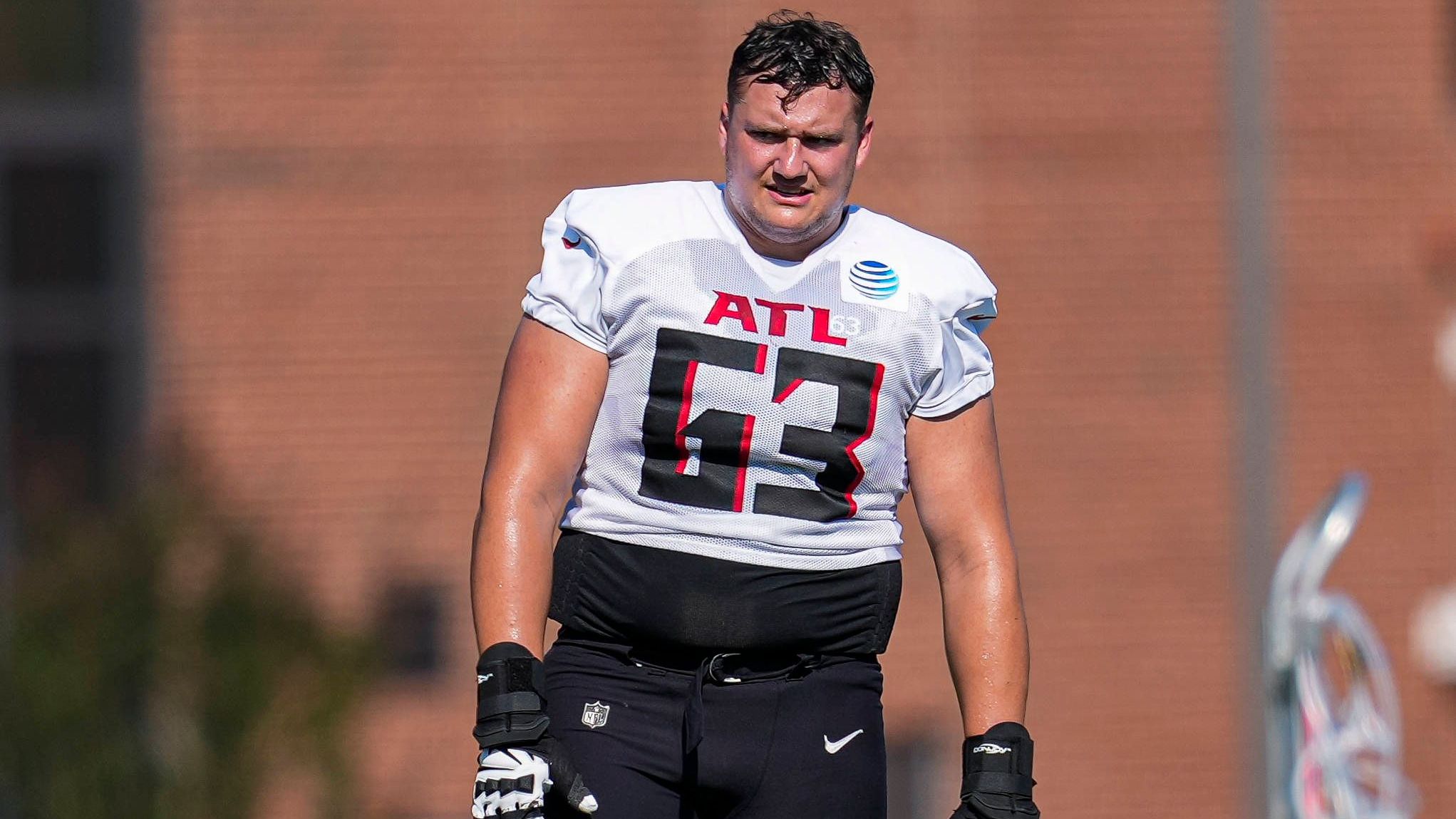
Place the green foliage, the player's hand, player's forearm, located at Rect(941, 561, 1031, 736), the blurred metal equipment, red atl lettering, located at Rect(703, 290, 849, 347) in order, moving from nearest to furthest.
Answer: the player's hand
red atl lettering, located at Rect(703, 290, 849, 347)
player's forearm, located at Rect(941, 561, 1031, 736)
the blurred metal equipment
the green foliage

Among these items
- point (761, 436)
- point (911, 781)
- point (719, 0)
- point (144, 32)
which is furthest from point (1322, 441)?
point (761, 436)

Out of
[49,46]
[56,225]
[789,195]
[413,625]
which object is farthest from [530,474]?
[49,46]

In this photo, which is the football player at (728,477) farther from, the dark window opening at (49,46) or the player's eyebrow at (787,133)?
the dark window opening at (49,46)

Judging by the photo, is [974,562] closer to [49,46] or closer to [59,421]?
[59,421]

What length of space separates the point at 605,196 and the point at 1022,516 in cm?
603

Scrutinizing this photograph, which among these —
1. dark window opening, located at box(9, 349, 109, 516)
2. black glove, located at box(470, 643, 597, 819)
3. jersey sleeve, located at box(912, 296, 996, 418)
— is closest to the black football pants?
black glove, located at box(470, 643, 597, 819)

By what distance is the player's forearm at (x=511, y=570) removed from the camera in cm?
312

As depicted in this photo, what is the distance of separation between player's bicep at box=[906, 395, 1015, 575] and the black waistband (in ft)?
0.60

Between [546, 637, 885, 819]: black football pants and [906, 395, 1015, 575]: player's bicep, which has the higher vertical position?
[906, 395, 1015, 575]: player's bicep

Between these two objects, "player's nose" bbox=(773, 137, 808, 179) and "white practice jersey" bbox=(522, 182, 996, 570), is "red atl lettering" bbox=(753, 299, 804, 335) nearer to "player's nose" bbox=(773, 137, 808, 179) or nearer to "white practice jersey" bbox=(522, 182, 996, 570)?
"white practice jersey" bbox=(522, 182, 996, 570)

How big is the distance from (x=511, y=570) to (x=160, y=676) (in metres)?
5.13

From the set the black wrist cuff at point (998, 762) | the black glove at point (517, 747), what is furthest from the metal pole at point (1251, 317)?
the black glove at point (517, 747)

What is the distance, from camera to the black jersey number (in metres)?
3.20

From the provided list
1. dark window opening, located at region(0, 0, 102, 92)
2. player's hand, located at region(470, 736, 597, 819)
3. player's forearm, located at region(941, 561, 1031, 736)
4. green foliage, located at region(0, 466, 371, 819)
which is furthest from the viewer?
dark window opening, located at region(0, 0, 102, 92)
